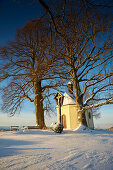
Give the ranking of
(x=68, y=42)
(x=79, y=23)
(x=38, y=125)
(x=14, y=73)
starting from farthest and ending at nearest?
(x=14, y=73) < (x=38, y=125) < (x=68, y=42) < (x=79, y=23)

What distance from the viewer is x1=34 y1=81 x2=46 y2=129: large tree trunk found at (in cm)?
1501

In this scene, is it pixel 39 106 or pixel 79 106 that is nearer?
pixel 79 106

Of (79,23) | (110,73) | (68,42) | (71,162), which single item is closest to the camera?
(71,162)

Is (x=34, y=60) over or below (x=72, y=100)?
over

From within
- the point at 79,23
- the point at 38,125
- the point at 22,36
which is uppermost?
the point at 22,36

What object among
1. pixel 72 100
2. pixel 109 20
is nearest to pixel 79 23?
pixel 109 20

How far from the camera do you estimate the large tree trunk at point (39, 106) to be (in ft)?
49.2

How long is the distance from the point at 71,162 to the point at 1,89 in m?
14.2

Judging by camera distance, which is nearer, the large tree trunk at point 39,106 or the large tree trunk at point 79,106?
the large tree trunk at point 79,106

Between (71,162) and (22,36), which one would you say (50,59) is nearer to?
(22,36)

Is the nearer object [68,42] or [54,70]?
[68,42]

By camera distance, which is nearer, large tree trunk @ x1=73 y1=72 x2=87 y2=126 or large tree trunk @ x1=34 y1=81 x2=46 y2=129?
large tree trunk @ x1=73 y1=72 x2=87 y2=126

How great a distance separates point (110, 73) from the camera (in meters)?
12.1

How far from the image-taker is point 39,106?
51.3 ft
